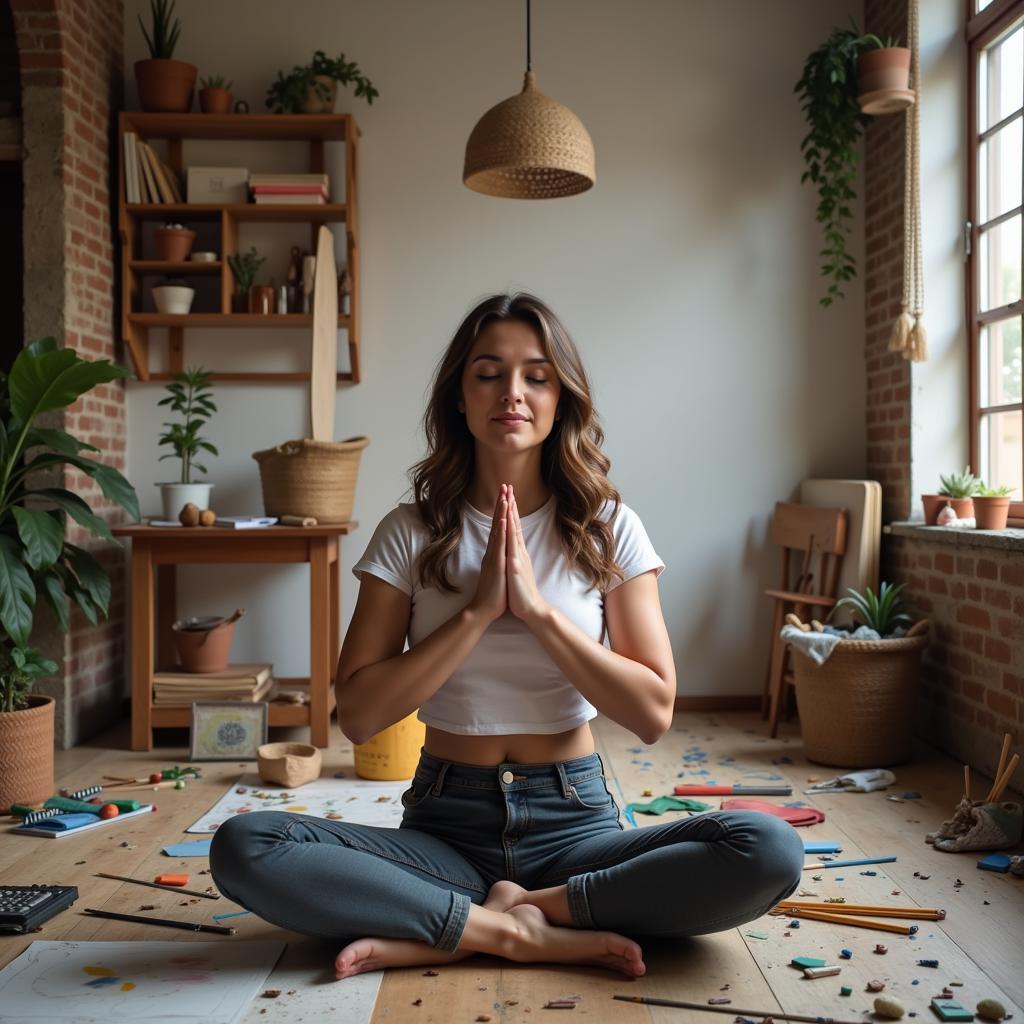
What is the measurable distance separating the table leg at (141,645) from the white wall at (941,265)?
2636mm

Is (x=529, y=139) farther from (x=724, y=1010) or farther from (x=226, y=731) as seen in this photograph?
(x=724, y=1010)

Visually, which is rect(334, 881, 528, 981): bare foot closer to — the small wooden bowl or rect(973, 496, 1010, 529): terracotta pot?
the small wooden bowl

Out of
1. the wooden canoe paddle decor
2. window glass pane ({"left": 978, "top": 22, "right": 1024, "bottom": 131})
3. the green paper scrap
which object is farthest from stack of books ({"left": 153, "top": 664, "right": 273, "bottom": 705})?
window glass pane ({"left": 978, "top": 22, "right": 1024, "bottom": 131})

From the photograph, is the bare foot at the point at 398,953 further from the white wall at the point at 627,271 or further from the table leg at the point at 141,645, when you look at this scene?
the white wall at the point at 627,271

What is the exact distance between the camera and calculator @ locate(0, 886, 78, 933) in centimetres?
223

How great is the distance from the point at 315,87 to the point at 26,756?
2531 millimetres

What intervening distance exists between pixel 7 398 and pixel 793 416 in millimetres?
2814

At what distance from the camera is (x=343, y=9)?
4.39m

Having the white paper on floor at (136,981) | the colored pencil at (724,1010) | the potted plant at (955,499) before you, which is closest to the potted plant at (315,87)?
the potted plant at (955,499)

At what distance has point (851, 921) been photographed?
229 cm

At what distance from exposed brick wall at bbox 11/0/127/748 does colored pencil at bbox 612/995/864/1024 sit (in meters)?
2.60

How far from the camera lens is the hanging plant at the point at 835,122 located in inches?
157

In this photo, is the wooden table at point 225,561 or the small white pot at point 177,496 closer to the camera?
the wooden table at point 225,561

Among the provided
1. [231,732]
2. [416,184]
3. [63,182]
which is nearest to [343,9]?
[416,184]
